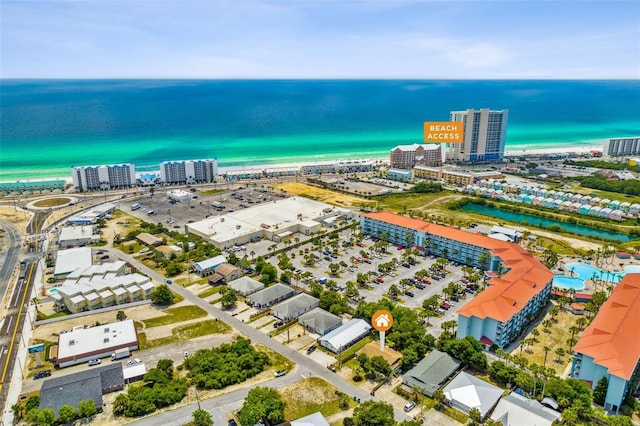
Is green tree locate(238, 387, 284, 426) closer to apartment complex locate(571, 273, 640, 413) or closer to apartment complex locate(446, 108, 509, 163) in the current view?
apartment complex locate(571, 273, 640, 413)

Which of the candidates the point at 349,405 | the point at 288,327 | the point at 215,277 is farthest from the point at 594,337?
the point at 215,277

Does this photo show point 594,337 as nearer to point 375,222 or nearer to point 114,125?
point 375,222

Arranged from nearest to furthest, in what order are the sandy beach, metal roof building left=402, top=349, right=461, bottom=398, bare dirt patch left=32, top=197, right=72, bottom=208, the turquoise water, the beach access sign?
metal roof building left=402, top=349, right=461, bottom=398, the turquoise water, bare dirt patch left=32, top=197, right=72, bottom=208, the beach access sign, the sandy beach

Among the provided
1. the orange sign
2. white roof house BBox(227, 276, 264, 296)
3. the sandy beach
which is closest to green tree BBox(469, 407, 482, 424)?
the orange sign

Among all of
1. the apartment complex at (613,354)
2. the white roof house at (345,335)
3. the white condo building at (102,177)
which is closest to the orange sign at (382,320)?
the white roof house at (345,335)

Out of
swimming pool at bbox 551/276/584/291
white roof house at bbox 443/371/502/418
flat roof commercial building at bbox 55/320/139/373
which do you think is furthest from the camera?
swimming pool at bbox 551/276/584/291

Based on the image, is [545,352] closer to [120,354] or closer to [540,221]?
[120,354]

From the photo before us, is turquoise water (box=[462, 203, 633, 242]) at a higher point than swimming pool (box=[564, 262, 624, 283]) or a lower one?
higher

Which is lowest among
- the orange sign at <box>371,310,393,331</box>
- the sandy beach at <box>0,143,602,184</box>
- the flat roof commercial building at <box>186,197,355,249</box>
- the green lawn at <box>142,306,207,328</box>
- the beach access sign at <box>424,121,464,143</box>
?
the green lawn at <box>142,306,207,328</box>
